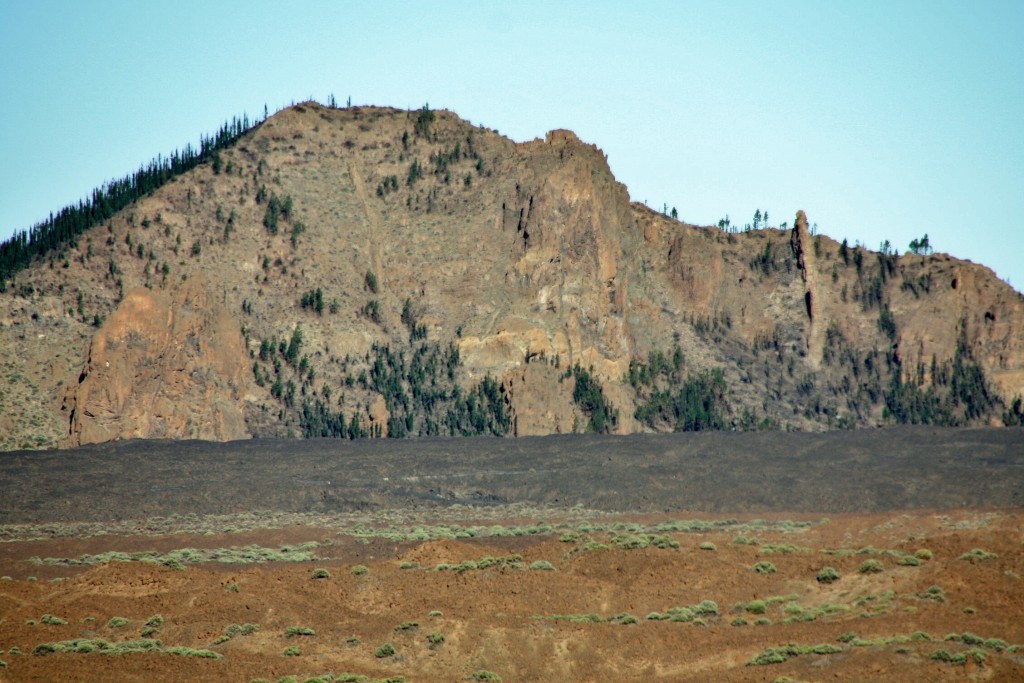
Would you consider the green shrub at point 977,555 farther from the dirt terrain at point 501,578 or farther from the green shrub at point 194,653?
the green shrub at point 194,653

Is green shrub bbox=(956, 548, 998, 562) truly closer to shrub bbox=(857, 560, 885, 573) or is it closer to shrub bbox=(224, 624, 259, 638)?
shrub bbox=(857, 560, 885, 573)

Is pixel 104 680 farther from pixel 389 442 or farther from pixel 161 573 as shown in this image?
pixel 389 442

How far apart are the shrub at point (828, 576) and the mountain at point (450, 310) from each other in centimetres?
5996

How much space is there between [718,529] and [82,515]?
31542 mm

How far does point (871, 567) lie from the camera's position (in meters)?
36.0

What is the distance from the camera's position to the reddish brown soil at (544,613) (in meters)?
29.4

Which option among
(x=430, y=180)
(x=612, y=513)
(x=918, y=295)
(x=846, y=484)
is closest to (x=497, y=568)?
(x=612, y=513)

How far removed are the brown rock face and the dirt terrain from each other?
36.4 ft

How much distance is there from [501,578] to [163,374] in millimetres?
56201

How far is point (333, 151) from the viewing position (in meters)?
120

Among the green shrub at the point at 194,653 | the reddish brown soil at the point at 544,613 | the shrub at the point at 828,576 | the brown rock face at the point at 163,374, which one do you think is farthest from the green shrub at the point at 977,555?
the brown rock face at the point at 163,374

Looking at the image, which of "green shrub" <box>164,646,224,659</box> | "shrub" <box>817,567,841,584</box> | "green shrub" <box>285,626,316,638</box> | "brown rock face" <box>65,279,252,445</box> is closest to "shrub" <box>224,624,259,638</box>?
"green shrub" <box>285,626,316,638</box>

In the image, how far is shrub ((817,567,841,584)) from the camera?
3638cm

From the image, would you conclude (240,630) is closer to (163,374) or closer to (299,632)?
(299,632)
